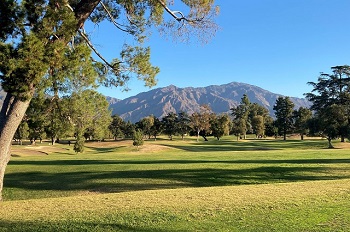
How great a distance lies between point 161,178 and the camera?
20203 millimetres

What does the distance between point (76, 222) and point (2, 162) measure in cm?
383

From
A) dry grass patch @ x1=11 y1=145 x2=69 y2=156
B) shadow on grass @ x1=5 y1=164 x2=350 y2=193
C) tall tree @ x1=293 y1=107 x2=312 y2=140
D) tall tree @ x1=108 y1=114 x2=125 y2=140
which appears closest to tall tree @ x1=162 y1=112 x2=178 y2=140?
tall tree @ x1=108 y1=114 x2=125 y2=140

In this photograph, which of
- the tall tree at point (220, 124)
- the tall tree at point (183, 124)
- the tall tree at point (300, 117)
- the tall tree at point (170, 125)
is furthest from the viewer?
the tall tree at point (170, 125)

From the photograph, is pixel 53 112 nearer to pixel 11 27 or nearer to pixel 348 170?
pixel 11 27

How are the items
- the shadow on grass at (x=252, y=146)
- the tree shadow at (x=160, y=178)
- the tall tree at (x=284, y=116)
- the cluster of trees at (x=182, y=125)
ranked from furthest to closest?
the tall tree at (x=284, y=116) → the cluster of trees at (x=182, y=125) → the shadow on grass at (x=252, y=146) → the tree shadow at (x=160, y=178)

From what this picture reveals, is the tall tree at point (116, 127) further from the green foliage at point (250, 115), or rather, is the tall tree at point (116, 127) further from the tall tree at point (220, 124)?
the green foliage at point (250, 115)

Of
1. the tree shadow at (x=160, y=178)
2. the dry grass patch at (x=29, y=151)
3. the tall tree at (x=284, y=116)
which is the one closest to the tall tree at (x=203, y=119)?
the tall tree at (x=284, y=116)

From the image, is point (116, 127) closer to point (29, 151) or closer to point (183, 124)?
point (183, 124)

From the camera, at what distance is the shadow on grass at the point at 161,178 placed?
62.1 ft

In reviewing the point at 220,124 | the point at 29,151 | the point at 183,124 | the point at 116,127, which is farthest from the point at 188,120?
the point at 29,151

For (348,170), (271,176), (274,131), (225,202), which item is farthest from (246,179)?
(274,131)

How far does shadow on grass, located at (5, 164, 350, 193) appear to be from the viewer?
62.1 feet

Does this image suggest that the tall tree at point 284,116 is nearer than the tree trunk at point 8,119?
No

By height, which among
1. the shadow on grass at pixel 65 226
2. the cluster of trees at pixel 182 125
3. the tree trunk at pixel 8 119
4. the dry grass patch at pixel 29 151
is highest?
the cluster of trees at pixel 182 125
